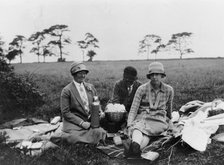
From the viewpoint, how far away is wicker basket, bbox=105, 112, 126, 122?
6.77 metres

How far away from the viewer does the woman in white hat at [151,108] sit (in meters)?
5.85

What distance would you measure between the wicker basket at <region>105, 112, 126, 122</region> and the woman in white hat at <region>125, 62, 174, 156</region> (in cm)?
60

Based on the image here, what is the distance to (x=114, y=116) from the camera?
6773 millimetres

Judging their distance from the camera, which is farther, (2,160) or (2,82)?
(2,82)

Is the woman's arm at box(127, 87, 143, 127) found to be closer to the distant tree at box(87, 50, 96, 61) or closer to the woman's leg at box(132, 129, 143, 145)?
the woman's leg at box(132, 129, 143, 145)

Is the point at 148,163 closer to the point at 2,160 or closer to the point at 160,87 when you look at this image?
the point at 160,87

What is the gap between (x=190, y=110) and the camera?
8.09 m

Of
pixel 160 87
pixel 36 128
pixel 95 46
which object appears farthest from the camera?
pixel 95 46

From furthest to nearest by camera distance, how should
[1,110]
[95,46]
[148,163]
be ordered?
[95,46] → [1,110] → [148,163]

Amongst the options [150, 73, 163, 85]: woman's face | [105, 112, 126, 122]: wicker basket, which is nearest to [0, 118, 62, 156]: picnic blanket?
[105, 112, 126, 122]: wicker basket

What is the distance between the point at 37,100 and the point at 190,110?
542cm

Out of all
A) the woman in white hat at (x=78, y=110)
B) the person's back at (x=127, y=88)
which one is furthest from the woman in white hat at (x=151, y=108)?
the person's back at (x=127, y=88)

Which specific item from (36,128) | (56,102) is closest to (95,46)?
(56,102)

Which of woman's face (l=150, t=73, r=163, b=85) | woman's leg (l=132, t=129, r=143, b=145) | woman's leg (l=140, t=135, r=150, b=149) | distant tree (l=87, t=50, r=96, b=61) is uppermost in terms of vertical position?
distant tree (l=87, t=50, r=96, b=61)
